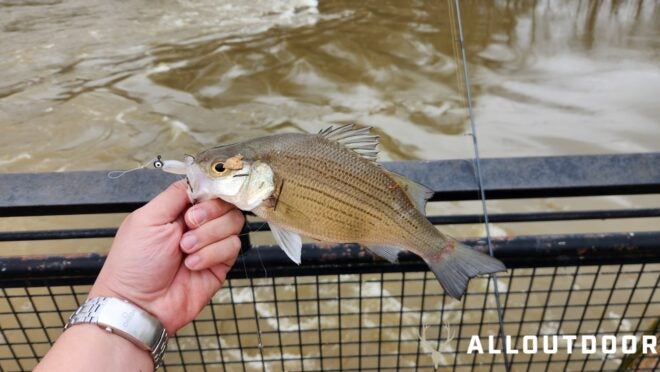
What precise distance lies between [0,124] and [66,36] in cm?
388

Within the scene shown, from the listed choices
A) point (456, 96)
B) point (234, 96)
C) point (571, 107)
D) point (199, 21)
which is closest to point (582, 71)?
point (571, 107)

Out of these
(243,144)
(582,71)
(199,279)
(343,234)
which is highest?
(243,144)

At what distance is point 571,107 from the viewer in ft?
22.0

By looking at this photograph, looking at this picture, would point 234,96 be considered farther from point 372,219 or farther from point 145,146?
point 372,219

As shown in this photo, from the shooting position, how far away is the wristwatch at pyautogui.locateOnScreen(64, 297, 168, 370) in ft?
4.10

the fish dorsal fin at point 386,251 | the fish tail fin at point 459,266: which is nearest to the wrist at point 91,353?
the fish dorsal fin at point 386,251

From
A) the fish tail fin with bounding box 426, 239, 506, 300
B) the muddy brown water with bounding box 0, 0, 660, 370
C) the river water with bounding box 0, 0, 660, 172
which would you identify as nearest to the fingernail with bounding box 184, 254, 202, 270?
the fish tail fin with bounding box 426, 239, 506, 300

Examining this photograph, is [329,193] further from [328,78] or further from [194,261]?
[328,78]

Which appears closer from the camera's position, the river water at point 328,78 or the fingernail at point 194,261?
the fingernail at point 194,261

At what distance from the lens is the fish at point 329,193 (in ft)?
3.70

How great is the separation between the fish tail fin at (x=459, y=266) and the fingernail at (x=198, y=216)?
0.54 meters

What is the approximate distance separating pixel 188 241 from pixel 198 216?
0.26ft

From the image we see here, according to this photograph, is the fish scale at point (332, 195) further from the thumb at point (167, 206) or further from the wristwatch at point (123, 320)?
the wristwatch at point (123, 320)

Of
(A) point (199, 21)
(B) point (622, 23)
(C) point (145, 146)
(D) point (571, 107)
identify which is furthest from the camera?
(A) point (199, 21)
